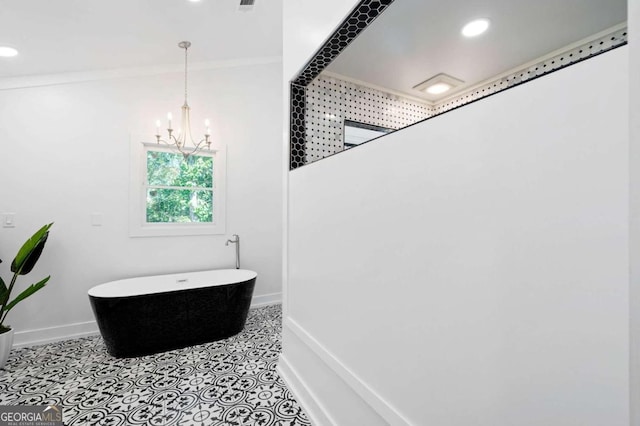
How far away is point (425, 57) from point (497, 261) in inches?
43.2

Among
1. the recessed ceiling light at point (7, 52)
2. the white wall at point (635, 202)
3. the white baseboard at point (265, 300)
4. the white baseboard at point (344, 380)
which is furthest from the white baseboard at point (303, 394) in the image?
the recessed ceiling light at point (7, 52)

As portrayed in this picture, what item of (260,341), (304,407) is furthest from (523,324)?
(260,341)

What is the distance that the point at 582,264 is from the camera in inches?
24.0

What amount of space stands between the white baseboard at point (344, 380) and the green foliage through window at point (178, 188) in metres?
1.94

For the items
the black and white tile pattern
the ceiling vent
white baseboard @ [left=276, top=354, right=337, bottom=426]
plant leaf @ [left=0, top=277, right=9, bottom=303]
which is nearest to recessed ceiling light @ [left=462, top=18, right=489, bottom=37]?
the black and white tile pattern

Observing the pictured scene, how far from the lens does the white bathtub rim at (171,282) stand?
8.98 ft

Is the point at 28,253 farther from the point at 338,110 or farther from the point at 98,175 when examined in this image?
the point at 338,110

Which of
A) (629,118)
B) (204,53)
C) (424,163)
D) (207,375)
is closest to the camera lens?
(629,118)

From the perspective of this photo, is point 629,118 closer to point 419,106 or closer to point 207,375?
point 419,106

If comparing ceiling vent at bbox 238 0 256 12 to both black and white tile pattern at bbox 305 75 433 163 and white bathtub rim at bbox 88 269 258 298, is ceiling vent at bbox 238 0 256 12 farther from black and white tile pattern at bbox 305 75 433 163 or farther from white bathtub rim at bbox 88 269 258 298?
white bathtub rim at bbox 88 269 258 298

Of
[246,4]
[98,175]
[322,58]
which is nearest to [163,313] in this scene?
[98,175]

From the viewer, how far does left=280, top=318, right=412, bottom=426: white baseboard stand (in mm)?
1112

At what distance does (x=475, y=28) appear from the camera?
1.24 metres

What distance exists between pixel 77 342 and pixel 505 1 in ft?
12.6
